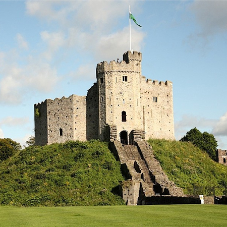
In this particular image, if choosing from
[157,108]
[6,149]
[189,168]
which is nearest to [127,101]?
[157,108]

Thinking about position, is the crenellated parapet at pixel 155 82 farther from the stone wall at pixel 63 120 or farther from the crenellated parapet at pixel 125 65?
the stone wall at pixel 63 120

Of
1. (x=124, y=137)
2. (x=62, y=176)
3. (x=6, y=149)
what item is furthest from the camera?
(x=6, y=149)

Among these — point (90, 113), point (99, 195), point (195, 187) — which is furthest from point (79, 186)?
point (90, 113)

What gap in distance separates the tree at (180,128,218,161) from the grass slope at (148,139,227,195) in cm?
1446

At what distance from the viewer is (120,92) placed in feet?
202

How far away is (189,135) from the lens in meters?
80.5

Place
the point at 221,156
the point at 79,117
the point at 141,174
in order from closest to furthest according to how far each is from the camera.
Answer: the point at 141,174 → the point at 79,117 → the point at 221,156

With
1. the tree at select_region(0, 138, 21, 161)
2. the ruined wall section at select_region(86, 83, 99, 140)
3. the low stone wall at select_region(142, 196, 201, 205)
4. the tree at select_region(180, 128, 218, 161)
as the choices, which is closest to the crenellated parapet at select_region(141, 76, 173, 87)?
the ruined wall section at select_region(86, 83, 99, 140)

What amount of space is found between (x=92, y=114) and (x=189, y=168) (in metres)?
14.4

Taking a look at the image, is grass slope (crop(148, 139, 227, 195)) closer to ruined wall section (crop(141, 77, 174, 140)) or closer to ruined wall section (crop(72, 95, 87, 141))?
ruined wall section (crop(141, 77, 174, 140))

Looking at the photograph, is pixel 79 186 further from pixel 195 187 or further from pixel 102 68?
pixel 102 68

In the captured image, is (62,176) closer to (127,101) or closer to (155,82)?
(127,101)

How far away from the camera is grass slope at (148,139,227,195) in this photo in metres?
53.5

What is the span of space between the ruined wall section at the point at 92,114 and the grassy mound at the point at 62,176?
3.66 meters
